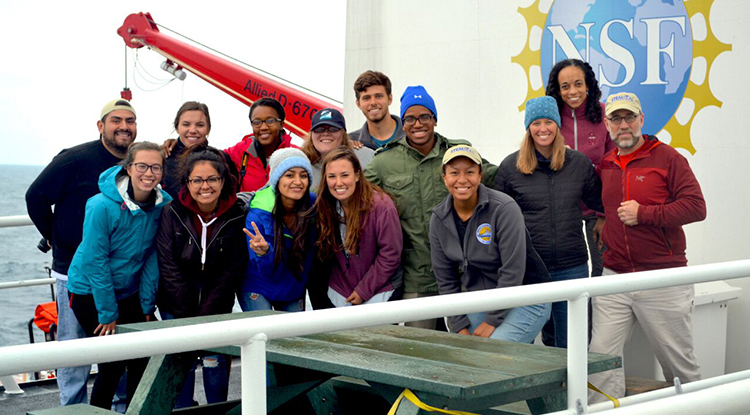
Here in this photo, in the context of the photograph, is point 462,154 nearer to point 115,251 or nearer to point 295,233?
point 295,233

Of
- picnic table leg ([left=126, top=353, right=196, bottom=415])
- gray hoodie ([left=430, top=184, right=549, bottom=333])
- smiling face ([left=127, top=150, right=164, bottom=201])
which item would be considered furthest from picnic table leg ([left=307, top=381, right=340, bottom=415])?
smiling face ([left=127, top=150, right=164, bottom=201])

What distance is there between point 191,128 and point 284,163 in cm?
83

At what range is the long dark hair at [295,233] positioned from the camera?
4.11m

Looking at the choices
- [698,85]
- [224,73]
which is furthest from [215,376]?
[224,73]

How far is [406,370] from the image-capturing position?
2.56m

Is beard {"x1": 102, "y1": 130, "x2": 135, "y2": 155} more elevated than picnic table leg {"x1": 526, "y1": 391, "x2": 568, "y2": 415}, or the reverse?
beard {"x1": 102, "y1": 130, "x2": 135, "y2": 155}

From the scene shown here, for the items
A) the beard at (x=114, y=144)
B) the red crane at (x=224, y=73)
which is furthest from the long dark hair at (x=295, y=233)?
the red crane at (x=224, y=73)

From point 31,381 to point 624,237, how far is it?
3585mm

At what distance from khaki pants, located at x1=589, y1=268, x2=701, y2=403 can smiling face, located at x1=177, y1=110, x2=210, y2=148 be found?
2.22m

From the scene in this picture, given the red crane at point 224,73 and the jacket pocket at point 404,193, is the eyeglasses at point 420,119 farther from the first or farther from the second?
the red crane at point 224,73

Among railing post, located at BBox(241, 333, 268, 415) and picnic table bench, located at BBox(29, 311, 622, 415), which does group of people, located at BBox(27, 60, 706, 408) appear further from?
railing post, located at BBox(241, 333, 268, 415)

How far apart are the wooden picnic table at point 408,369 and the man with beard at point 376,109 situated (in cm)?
150

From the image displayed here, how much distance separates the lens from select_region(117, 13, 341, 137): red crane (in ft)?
Result: 55.5

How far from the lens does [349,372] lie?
265 cm
